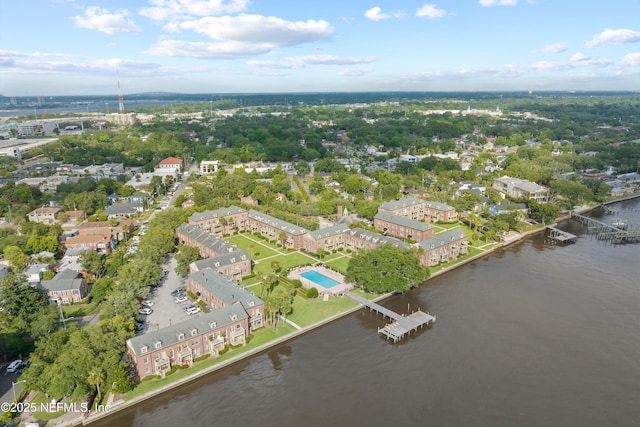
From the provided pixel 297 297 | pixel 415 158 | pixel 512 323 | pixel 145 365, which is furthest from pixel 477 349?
pixel 415 158

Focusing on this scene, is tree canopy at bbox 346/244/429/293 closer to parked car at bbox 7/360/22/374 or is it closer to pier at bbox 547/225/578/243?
pier at bbox 547/225/578/243

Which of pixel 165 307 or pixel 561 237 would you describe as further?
pixel 561 237

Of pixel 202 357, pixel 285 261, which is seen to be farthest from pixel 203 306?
pixel 285 261

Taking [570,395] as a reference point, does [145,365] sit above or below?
above

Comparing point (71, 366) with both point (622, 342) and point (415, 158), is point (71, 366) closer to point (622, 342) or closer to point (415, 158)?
point (622, 342)

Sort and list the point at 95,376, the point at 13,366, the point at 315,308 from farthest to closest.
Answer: the point at 315,308 < the point at 13,366 < the point at 95,376

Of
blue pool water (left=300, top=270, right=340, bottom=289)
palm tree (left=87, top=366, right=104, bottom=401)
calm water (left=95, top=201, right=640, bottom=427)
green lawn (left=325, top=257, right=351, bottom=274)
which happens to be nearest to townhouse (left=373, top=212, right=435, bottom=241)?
green lawn (left=325, top=257, right=351, bottom=274)

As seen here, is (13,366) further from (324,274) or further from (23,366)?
(324,274)
